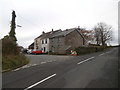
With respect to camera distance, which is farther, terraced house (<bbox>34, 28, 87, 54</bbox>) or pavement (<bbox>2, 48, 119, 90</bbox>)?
terraced house (<bbox>34, 28, 87, 54</bbox>)

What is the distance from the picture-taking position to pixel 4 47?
13.9m

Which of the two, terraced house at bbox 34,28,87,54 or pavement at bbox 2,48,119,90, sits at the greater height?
terraced house at bbox 34,28,87,54

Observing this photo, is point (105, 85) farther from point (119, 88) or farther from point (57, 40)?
point (57, 40)

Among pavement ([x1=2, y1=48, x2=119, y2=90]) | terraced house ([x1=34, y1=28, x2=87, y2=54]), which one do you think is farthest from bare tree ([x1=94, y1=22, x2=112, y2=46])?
pavement ([x1=2, y1=48, x2=119, y2=90])

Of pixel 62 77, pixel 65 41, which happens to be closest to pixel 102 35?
pixel 65 41

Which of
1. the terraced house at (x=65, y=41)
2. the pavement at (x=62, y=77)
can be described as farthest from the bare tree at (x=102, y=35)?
the pavement at (x=62, y=77)

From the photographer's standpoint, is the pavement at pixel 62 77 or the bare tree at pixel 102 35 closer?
the pavement at pixel 62 77

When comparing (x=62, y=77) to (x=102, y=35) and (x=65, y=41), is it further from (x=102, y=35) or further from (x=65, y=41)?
(x=102, y=35)

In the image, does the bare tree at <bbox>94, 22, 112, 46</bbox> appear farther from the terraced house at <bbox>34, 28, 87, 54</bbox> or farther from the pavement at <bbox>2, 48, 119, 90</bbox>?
the pavement at <bbox>2, 48, 119, 90</bbox>

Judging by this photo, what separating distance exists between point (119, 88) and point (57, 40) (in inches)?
1376

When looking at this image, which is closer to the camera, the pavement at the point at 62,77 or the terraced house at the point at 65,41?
the pavement at the point at 62,77

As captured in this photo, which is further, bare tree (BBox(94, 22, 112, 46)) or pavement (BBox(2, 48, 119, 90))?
bare tree (BBox(94, 22, 112, 46))

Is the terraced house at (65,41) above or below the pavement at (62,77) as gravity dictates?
above

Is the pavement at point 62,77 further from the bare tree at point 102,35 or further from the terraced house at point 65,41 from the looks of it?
the bare tree at point 102,35
